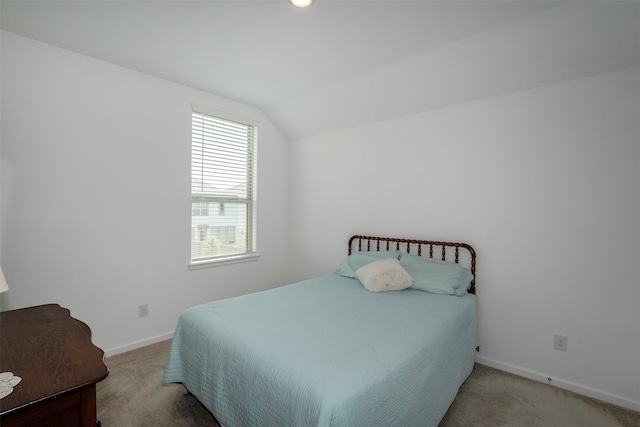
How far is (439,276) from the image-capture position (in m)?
2.43

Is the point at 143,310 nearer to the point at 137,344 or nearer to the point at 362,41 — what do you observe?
the point at 137,344

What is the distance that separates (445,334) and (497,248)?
1.09 m

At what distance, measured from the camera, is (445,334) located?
1.80m

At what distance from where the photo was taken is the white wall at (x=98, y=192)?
2.17 meters

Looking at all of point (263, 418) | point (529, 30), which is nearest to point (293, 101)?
point (529, 30)

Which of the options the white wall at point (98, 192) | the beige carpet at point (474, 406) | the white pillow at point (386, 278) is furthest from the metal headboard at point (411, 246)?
the white wall at point (98, 192)

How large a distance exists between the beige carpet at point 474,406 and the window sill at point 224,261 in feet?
3.44

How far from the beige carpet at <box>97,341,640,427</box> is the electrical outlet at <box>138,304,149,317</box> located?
1.69 feet

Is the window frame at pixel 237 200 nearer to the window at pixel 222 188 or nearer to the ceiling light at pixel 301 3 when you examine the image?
the window at pixel 222 188

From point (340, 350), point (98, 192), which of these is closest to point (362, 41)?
point (340, 350)

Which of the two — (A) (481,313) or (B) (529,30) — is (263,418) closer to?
(A) (481,313)

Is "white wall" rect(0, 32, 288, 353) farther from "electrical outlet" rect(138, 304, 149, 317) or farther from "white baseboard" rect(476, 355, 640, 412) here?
"white baseboard" rect(476, 355, 640, 412)

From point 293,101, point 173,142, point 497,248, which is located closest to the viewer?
point 497,248

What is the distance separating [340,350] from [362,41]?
2063 mm
